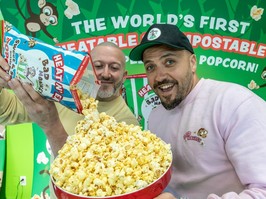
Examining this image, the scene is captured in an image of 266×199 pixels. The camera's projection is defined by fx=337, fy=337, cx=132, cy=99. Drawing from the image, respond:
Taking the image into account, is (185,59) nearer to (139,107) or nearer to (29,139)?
(139,107)

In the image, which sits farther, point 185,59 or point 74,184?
point 185,59

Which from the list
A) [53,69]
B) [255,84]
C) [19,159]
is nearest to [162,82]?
[53,69]

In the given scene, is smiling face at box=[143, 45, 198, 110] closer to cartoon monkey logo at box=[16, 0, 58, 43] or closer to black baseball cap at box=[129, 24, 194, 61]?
black baseball cap at box=[129, 24, 194, 61]

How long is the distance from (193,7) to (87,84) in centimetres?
109

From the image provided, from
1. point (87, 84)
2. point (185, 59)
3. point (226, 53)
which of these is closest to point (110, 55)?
point (185, 59)

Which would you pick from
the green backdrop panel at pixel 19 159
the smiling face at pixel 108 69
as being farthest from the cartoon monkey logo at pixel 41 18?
the green backdrop panel at pixel 19 159

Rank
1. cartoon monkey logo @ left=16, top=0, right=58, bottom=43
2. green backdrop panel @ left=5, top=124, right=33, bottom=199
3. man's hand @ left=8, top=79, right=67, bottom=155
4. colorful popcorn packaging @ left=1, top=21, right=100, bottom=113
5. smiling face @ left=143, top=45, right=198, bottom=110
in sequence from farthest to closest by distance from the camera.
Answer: green backdrop panel @ left=5, top=124, right=33, bottom=199, cartoon monkey logo @ left=16, top=0, right=58, bottom=43, smiling face @ left=143, top=45, right=198, bottom=110, man's hand @ left=8, top=79, right=67, bottom=155, colorful popcorn packaging @ left=1, top=21, right=100, bottom=113

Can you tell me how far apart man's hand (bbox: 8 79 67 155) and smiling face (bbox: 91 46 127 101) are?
0.42m

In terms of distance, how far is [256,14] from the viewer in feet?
6.32

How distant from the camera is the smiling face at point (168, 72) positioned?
127 cm

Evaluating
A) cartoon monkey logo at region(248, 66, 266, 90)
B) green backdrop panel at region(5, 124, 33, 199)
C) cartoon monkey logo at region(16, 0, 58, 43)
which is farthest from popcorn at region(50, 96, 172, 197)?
green backdrop panel at region(5, 124, 33, 199)

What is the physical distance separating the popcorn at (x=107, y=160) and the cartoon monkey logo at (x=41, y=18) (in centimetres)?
108

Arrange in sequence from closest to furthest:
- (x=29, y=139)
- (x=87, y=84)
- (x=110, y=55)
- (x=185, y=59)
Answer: (x=87, y=84), (x=185, y=59), (x=110, y=55), (x=29, y=139)

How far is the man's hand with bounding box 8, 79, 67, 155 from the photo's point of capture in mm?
1144
